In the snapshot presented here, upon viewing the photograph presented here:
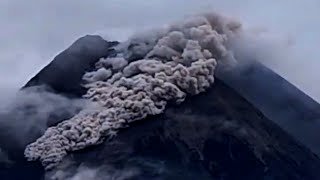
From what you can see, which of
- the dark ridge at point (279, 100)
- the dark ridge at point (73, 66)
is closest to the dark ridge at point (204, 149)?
the dark ridge at point (279, 100)

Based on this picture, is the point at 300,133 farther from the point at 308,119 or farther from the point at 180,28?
the point at 180,28

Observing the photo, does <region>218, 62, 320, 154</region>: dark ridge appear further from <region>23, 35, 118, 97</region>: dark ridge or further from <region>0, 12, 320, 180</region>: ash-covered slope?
<region>23, 35, 118, 97</region>: dark ridge

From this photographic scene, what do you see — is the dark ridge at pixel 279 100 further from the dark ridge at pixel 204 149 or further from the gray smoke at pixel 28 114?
the gray smoke at pixel 28 114

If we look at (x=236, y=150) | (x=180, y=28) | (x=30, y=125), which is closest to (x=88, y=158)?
(x=30, y=125)

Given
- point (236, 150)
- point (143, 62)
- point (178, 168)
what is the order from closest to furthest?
1. point (178, 168)
2. point (236, 150)
3. point (143, 62)

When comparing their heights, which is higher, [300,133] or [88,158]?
[88,158]

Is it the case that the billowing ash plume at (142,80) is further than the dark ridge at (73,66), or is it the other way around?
the dark ridge at (73,66)

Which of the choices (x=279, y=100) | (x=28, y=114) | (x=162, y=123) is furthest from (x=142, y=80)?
(x=279, y=100)
